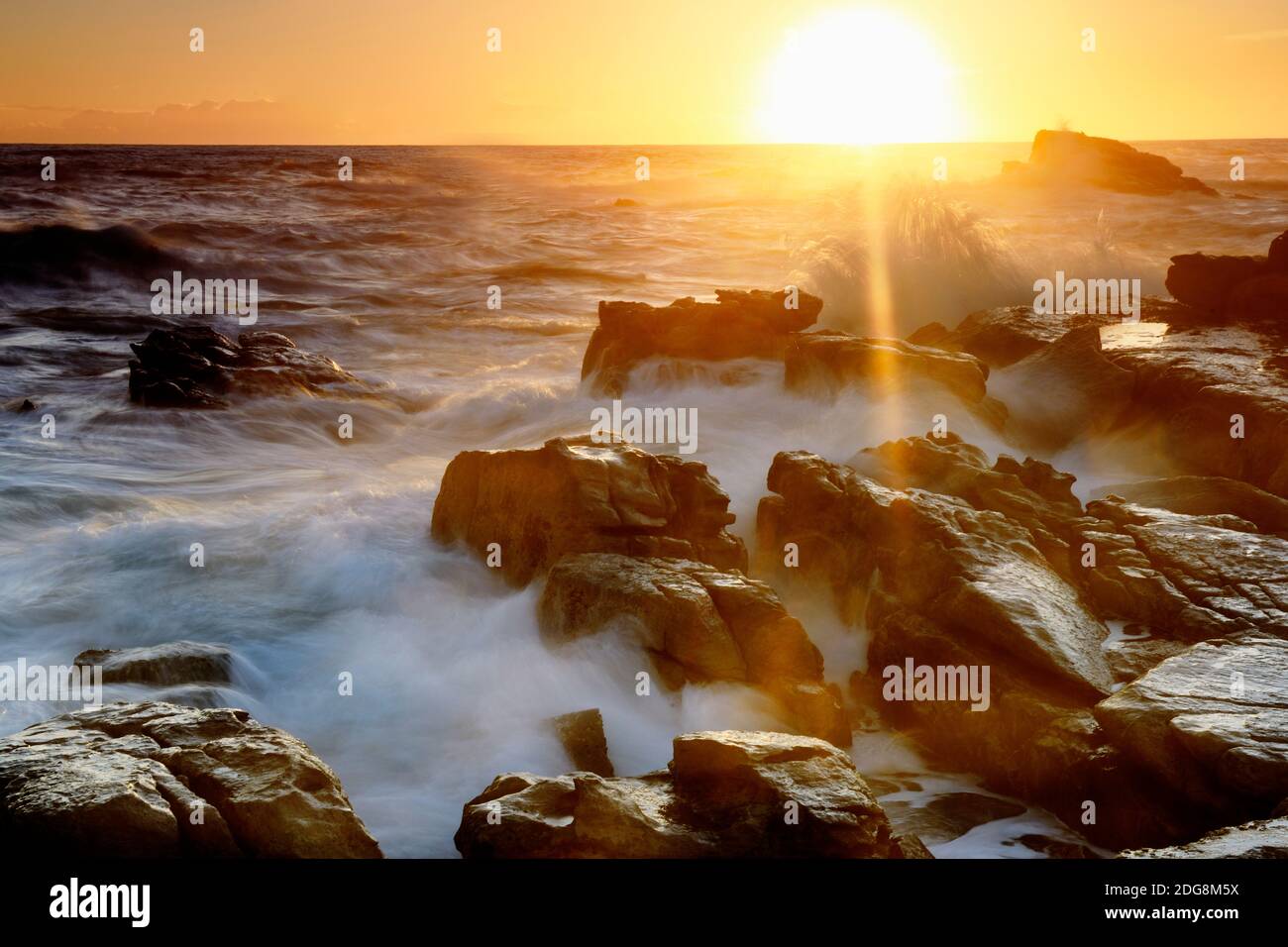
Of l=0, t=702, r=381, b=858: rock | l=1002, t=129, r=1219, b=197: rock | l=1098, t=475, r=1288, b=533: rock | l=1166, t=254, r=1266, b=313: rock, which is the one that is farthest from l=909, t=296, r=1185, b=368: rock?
l=1002, t=129, r=1219, b=197: rock

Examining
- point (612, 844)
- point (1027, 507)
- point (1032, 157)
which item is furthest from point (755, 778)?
point (1032, 157)

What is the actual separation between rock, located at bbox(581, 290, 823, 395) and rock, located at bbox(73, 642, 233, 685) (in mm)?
6750

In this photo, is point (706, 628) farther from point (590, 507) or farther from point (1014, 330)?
point (1014, 330)

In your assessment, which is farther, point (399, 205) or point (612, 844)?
point (399, 205)

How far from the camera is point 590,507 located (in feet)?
23.3

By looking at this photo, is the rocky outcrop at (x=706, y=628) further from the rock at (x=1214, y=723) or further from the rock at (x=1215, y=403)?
the rock at (x=1215, y=403)

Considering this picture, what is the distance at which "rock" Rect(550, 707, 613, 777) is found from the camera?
5652 millimetres

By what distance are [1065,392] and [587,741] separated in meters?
7.23

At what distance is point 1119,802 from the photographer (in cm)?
529

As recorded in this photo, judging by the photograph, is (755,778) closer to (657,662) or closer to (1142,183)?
(657,662)

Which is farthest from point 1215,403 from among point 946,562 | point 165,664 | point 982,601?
point 165,664

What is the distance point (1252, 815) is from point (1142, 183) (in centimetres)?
4194

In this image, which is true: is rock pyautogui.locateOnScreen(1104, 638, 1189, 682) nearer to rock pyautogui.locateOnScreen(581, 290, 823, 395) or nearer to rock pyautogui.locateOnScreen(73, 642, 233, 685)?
rock pyautogui.locateOnScreen(73, 642, 233, 685)

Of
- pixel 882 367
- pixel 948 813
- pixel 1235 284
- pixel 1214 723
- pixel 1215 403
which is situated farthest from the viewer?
pixel 1235 284
